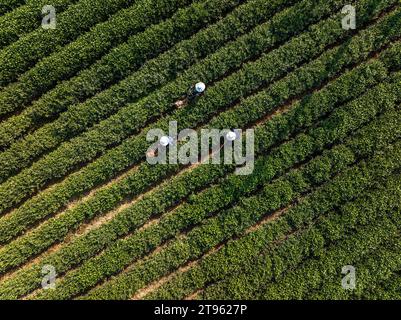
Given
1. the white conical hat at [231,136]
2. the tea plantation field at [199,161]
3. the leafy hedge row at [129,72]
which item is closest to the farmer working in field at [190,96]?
the tea plantation field at [199,161]

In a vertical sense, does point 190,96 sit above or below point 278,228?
above

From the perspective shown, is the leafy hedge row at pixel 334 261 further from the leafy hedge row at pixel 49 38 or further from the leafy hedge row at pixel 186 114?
the leafy hedge row at pixel 49 38

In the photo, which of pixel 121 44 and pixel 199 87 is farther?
pixel 121 44

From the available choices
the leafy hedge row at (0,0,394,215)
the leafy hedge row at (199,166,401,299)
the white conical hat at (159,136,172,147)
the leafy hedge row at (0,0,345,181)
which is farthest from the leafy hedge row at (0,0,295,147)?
the leafy hedge row at (199,166,401,299)

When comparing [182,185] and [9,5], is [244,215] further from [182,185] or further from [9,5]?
[9,5]

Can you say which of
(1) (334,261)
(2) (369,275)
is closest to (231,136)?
(1) (334,261)

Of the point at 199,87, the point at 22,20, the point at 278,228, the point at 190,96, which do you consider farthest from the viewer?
the point at 190,96

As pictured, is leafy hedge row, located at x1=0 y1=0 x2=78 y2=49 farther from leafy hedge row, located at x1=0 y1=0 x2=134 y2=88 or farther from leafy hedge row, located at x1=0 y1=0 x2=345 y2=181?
leafy hedge row, located at x1=0 y1=0 x2=345 y2=181

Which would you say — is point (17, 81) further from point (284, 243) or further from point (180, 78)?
point (284, 243)
